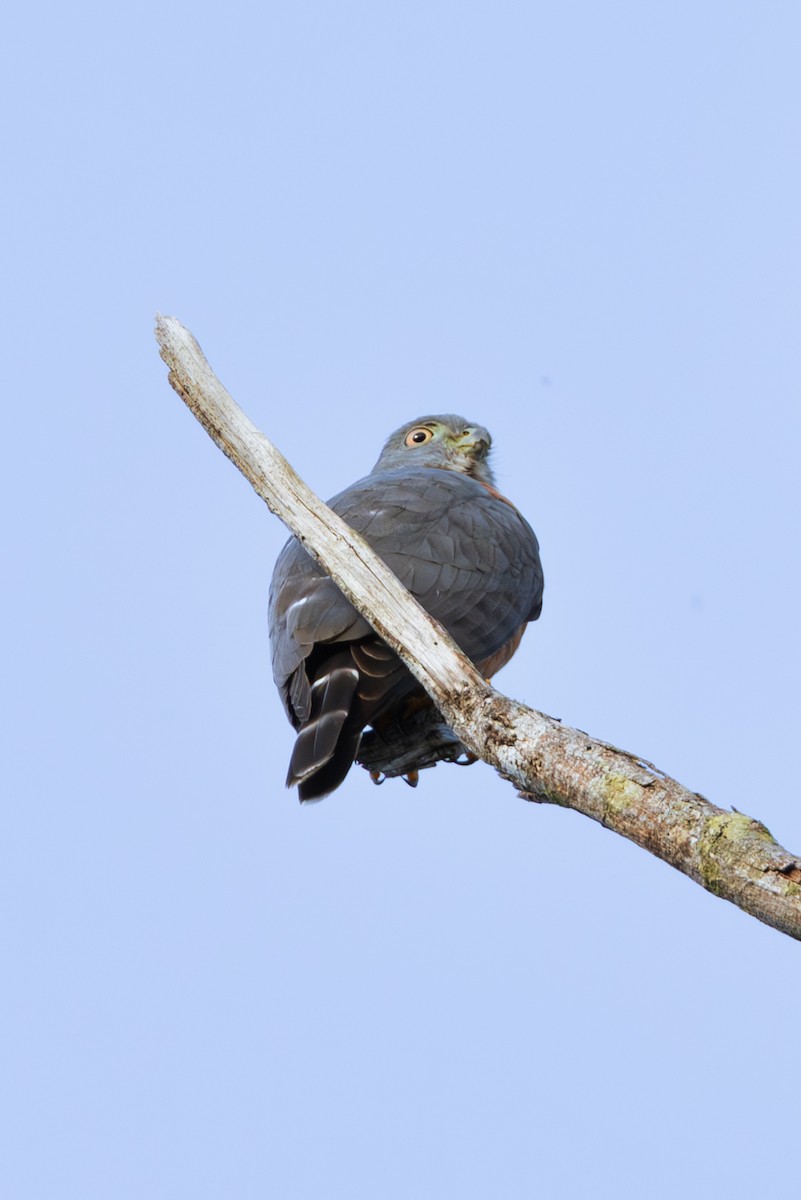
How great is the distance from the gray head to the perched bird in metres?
1.02

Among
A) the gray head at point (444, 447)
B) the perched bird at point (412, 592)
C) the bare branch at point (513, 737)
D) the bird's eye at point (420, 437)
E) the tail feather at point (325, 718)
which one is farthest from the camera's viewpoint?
the bird's eye at point (420, 437)

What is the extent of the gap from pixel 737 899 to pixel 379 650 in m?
2.51

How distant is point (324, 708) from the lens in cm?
523

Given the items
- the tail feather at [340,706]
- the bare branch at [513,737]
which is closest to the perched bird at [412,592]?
the tail feather at [340,706]

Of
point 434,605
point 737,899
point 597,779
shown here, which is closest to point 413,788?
point 434,605

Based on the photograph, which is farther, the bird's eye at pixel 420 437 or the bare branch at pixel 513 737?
the bird's eye at pixel 420 437

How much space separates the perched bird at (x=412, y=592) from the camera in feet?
17.2

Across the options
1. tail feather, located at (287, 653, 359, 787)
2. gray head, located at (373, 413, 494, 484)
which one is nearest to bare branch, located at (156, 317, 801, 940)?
tail feather, located at (287, 653, 359, 787)

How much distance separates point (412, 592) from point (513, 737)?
1945 millimetres

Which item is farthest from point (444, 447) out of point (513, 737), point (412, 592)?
point (513, 737)

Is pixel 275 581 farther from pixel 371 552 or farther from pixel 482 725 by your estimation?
pixel 482 725

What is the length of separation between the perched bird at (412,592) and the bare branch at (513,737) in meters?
0.67

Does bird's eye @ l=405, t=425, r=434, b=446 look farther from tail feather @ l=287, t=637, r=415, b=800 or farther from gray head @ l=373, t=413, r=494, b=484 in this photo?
tail feather @ l=287, t=637, r=415, b=800

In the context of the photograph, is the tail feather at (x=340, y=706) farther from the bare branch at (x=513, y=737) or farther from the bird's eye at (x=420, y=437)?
the bird's eye at (x=420, y=437)
